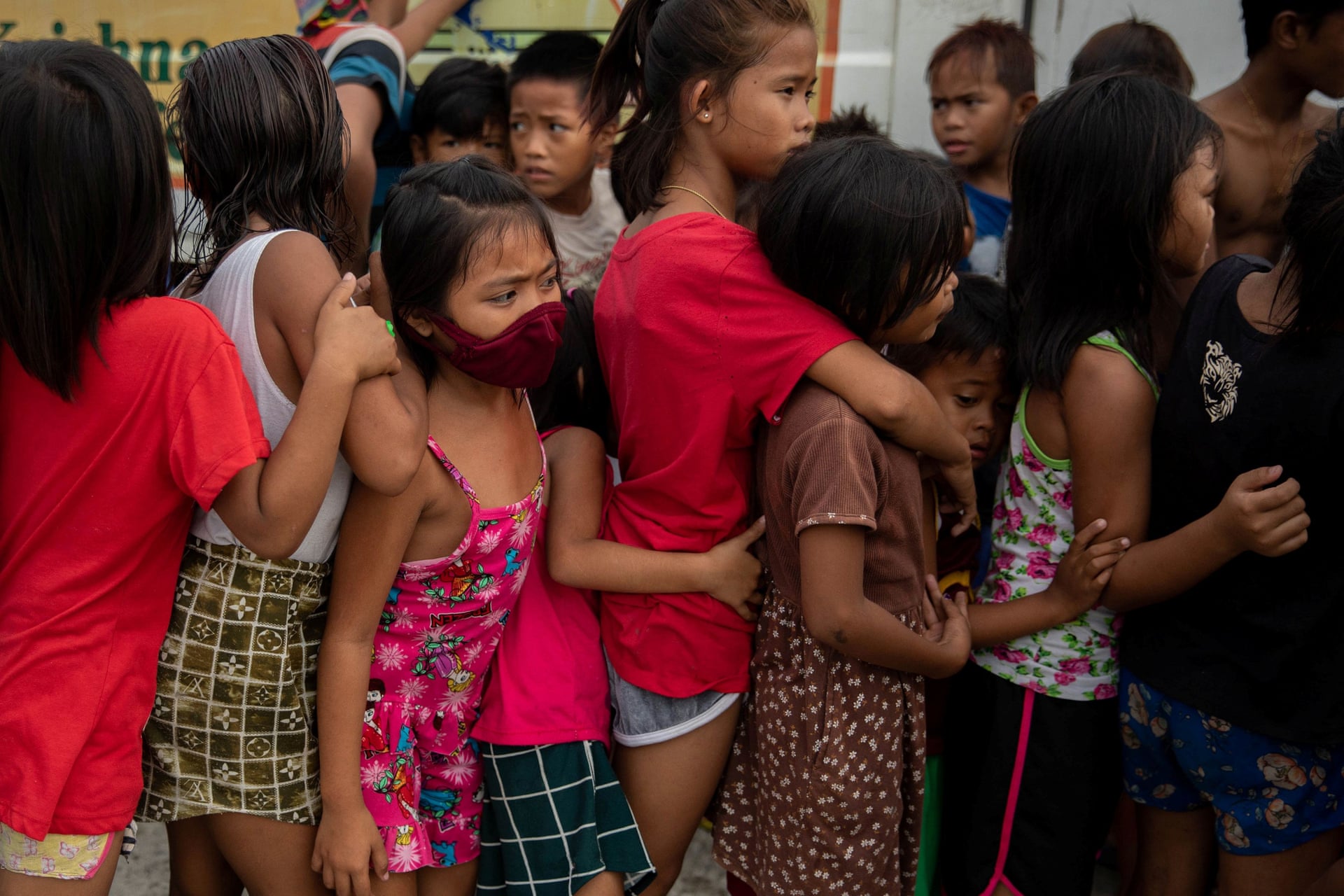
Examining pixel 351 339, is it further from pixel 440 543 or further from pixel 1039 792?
pixel 1039 792

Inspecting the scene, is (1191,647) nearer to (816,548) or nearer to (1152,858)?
(1152,858)

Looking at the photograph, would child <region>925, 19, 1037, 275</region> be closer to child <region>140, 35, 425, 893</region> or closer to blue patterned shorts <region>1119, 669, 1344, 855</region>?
blue patterned shorts <region>1119, 669, 1344, 855</region>

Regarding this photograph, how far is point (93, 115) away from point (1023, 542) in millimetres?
1672

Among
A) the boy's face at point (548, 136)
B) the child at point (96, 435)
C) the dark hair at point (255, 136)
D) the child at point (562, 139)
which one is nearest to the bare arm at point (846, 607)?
the child at point (96, 435)

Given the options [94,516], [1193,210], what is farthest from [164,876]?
[1193,210]

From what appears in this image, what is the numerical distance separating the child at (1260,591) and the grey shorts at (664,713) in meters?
0.76

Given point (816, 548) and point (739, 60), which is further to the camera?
point (739, 60)

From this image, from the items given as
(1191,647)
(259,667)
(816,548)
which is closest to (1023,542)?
(1191,647)

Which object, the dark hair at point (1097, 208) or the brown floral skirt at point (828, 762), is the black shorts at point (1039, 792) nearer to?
the brown floral skirt at point (828, 762)

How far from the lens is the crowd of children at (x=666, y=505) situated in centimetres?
147

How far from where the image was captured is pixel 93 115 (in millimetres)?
1396

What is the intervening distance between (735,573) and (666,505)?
17 cm

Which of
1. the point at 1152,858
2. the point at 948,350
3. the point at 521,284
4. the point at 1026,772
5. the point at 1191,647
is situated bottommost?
the point at 1152,858

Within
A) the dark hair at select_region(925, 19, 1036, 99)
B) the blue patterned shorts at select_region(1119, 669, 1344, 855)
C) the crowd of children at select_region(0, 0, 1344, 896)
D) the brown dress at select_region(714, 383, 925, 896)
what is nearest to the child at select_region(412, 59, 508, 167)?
the crowd of children at select_region(0, 0, 1344, 896)
